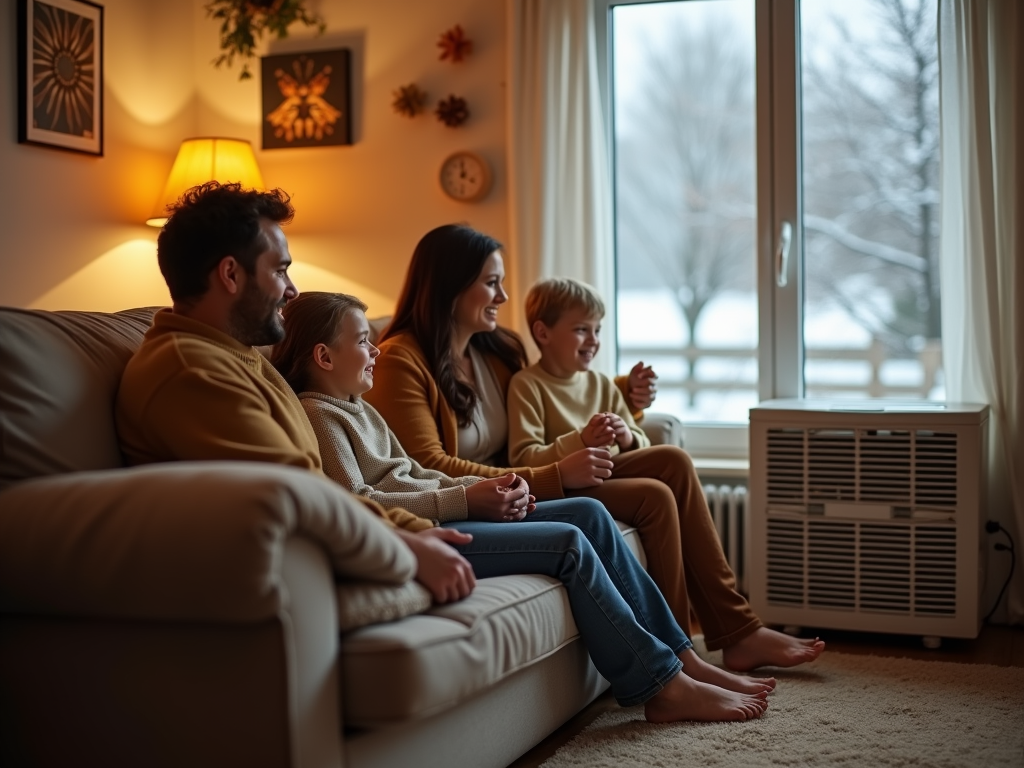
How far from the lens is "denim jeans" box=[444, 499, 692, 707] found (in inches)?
87.9

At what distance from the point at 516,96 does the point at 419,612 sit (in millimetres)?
2345

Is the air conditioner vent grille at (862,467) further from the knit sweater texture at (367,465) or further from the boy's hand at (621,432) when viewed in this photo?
the knit sweater texture at (367,465)

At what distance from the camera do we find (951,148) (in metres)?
3.35

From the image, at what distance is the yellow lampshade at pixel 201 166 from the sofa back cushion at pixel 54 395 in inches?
74.8

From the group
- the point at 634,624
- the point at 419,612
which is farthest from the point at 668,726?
the point at 419,612

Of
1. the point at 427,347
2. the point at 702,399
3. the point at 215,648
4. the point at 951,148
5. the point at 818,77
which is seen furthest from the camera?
the point at 702,399

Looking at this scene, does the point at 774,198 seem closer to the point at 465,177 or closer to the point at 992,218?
the point at 992,218

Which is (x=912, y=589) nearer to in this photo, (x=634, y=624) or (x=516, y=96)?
(x=634, y=624)

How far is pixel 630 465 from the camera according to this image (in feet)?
9.48

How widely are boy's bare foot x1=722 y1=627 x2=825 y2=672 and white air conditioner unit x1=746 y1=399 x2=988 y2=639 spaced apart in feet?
1.62

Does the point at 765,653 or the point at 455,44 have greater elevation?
the point at 455,44

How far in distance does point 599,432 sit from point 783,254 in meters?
1.19

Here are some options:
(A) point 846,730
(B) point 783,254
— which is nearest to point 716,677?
(A) point 846,730

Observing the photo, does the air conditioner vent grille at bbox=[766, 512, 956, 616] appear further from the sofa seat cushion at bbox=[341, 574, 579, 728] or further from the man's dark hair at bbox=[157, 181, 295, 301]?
the man's dark hair at bbox=[157, 181, 295, 301]
